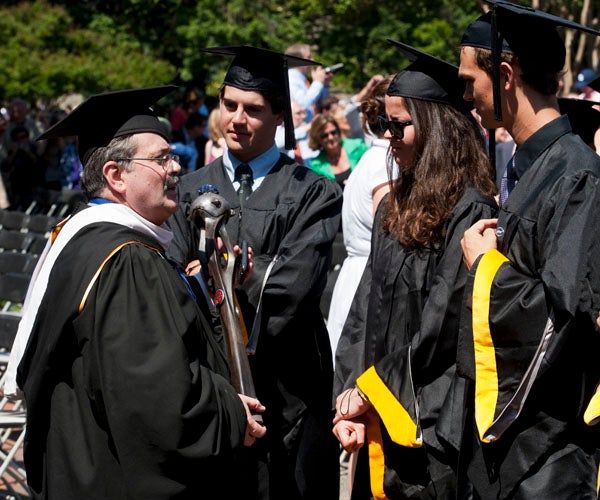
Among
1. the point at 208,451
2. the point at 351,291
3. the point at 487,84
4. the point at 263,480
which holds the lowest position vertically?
the point at 263,480

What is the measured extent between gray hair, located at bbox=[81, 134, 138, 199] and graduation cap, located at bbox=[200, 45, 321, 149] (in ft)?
3.52

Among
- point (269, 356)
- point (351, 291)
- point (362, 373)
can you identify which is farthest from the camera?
point (351, 291)

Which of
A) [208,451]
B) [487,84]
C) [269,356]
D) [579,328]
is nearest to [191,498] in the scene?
[208,451]

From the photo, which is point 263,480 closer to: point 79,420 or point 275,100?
point 79,420

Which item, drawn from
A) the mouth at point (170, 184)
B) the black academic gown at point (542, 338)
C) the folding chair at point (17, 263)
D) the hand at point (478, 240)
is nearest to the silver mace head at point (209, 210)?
the mouth at point (170, 184)

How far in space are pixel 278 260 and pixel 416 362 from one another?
32.6 inches

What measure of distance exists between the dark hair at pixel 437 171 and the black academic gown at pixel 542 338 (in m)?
0.62

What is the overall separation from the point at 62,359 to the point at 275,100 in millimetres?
1721

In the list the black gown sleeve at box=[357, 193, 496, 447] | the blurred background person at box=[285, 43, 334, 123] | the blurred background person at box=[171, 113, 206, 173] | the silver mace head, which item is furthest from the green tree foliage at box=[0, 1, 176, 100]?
the black gown sleeve at box=[357, 193, 496, 447]

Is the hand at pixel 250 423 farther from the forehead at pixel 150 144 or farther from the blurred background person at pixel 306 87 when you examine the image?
the blurred background person at pixel 306 87

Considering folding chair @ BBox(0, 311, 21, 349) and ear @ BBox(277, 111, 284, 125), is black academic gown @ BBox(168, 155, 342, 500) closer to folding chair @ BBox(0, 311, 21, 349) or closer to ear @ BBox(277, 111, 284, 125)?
ear @ BBox(277, 111, 284, 125)

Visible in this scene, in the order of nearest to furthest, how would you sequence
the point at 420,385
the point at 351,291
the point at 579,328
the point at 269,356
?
the point at 579,328 < the point at 420,385 < the point at 269,356 < the point at 351,291

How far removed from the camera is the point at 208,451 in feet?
9.87

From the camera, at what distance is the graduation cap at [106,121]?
3.39 meters
